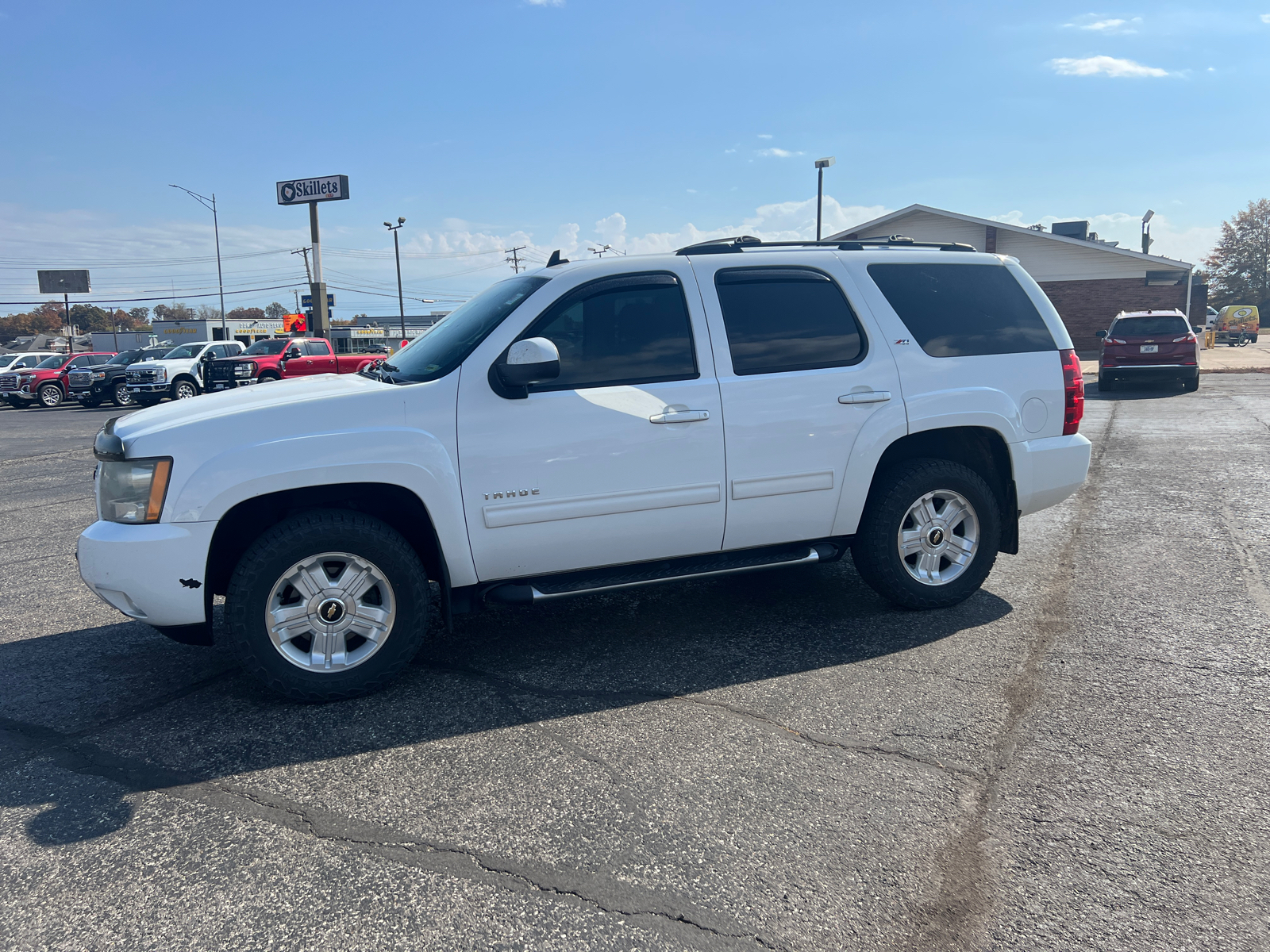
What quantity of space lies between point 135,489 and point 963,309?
4254 mm

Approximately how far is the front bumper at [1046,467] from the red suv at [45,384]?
29.9m

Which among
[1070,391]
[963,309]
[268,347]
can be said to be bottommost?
[1070,391]

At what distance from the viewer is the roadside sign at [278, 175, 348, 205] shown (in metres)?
40.6

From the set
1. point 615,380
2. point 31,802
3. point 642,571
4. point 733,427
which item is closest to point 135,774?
point 31,802

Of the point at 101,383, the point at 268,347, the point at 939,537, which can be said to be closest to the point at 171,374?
the point at 268,347

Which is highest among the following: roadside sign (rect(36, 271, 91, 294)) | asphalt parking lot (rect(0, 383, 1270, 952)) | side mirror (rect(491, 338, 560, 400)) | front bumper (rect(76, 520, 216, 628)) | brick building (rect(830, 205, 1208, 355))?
roadside sign (rect(36, 271, 91, 294))

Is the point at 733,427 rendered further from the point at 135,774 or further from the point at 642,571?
the point at 135,774

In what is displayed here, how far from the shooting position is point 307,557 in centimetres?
385

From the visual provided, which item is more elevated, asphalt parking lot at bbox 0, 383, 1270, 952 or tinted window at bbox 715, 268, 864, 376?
tinted window at bbox 715, 268, 864, 376

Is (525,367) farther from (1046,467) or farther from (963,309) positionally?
(1046,467)

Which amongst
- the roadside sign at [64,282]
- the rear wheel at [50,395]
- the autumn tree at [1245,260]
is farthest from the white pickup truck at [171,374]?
the autumn tree at [1245,260]

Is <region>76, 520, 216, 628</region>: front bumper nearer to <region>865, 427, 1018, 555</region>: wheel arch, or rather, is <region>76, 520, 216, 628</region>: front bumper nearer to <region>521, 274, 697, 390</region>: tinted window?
<region>521, 274, 697, 390</region>: tinted window

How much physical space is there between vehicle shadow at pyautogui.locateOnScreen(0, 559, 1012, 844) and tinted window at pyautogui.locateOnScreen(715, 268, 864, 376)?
4.70 feet

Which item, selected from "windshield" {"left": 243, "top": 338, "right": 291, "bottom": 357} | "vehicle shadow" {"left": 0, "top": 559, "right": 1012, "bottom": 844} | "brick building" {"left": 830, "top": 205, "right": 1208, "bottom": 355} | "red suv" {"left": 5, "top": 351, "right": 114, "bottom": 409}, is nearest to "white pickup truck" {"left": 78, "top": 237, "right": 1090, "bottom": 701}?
"vehicle shadow" {"left": 0, "top": 559, "right": 1012, "bottom": 844}
